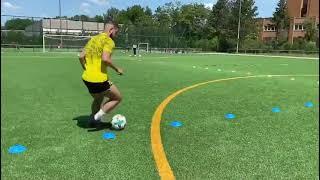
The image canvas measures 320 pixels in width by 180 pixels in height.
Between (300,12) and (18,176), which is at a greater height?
(300,12)

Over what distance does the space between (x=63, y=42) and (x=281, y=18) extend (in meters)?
51.9

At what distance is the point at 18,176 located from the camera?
418 cm

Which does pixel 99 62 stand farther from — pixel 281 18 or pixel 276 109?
pixel 281 18

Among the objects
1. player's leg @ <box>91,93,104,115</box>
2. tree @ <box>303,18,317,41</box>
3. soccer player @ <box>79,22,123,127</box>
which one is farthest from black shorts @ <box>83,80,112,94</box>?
tree @ <box>303,18,317,41</box>

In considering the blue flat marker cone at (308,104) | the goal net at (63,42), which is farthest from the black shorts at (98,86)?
the goal net at (63,42)

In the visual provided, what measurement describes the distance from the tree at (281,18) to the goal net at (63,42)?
47144mm

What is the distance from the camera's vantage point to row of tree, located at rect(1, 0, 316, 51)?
192 feet

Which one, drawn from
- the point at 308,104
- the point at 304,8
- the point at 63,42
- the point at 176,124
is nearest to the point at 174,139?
the point at 176,124

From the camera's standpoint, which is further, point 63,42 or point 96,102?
point 63,42

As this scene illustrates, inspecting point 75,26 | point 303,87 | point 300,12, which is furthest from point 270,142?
point 300,12

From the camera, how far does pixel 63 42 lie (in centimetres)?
5094

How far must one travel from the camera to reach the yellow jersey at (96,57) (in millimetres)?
5996

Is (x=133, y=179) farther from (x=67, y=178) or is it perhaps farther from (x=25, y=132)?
(x=25, y=132)

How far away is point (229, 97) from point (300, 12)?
278 feet
